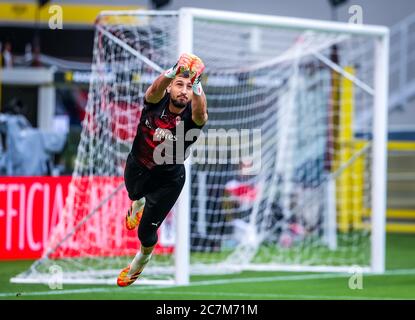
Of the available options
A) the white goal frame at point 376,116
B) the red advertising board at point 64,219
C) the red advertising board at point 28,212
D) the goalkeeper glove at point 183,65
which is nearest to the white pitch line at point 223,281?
the white goal frame at point 376,116

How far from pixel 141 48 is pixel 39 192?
2.57 meters

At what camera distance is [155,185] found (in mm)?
8742

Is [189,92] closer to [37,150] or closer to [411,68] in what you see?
[37,150]

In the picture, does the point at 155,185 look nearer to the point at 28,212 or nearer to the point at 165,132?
the point at 165,132

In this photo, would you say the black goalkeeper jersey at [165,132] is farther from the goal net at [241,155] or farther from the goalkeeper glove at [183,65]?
the goal net at [241,155]

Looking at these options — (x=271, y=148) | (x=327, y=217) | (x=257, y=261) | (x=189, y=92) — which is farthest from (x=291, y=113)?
(x=189, y=92)

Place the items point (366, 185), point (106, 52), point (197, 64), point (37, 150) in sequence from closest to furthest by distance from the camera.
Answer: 1. point (197, 64)
2. point (106, 52)
3. point (37, 150)
4. point (366, 185)

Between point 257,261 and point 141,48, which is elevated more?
point 141,48

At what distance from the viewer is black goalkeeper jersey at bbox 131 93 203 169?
327 inches

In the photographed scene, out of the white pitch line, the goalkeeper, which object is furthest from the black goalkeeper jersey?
the white pitch line

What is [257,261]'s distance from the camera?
14.3 m

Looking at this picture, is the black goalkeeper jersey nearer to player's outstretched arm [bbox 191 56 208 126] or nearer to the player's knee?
player's outstretched arm [bbox 191 56 208 126]

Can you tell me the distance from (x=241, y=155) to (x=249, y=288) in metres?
4.51

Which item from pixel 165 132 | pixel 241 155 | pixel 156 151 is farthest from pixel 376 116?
pixel 165 132
